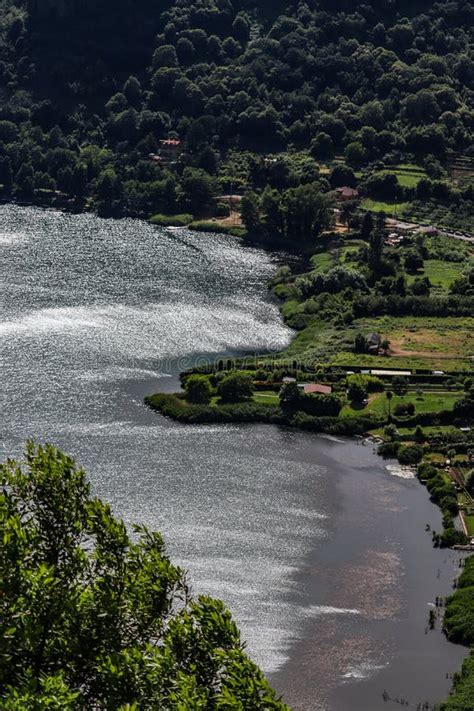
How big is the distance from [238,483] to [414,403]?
2140 centimetres

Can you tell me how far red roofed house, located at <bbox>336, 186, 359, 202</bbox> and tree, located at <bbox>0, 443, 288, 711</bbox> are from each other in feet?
430

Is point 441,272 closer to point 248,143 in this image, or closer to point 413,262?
point 413,262

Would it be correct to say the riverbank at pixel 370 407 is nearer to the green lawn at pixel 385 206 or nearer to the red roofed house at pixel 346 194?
the green lawn at pixel 385 206

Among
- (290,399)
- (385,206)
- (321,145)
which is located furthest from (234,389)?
(321,145)

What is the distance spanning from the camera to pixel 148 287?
13900 cm

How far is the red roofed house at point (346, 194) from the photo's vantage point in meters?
170

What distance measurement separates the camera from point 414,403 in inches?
4198

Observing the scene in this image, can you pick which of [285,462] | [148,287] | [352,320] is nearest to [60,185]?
[148,287]

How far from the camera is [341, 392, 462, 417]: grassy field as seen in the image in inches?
4139

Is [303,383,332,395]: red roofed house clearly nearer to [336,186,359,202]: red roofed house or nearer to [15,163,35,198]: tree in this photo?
[336,186,359,202]: red roofed house

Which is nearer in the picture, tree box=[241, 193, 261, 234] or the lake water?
the lake water

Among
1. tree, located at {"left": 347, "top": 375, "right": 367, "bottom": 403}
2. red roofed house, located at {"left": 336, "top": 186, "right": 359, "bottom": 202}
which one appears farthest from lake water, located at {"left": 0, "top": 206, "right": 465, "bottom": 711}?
red roofed house, located at {"left": 336, "top": 186, "right": 359, "bottom": 202}

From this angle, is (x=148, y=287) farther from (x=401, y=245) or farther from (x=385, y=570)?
(x=385, y=570)

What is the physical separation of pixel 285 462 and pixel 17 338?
32508 mm
